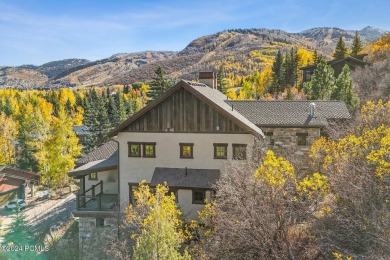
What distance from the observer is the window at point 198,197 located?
2109 cm

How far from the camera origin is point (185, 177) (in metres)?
21.4

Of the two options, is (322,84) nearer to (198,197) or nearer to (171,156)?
(171,156)

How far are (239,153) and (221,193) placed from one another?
6310mm

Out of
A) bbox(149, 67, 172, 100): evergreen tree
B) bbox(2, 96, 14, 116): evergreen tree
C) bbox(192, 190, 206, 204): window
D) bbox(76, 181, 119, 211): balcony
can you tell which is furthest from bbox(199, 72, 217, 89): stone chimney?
bbox(2, 96, 14, 116): evergreen tree

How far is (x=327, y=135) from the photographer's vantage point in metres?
27.8

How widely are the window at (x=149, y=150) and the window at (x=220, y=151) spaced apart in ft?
13.9

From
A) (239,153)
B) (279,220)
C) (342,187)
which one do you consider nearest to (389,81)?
(239,153)

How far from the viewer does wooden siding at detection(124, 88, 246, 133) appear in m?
21.5

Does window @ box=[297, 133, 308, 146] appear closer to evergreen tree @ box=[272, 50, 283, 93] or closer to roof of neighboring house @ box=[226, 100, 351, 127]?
roof of neighboring house @ box=[226, 100, 351, 127]

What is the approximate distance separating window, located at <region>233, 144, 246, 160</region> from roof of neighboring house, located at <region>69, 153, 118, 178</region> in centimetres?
850

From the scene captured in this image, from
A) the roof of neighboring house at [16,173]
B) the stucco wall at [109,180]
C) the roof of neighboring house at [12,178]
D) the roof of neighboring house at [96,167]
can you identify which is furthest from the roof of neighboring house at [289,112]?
the roof of neighboring house at [12,178]

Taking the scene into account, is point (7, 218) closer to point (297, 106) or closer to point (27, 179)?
point (27, 179)

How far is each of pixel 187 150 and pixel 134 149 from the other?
12.4 feet

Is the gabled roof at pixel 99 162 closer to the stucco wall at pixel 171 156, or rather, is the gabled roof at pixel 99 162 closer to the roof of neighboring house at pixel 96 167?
the roof of neighboring house at pixel 96 167
